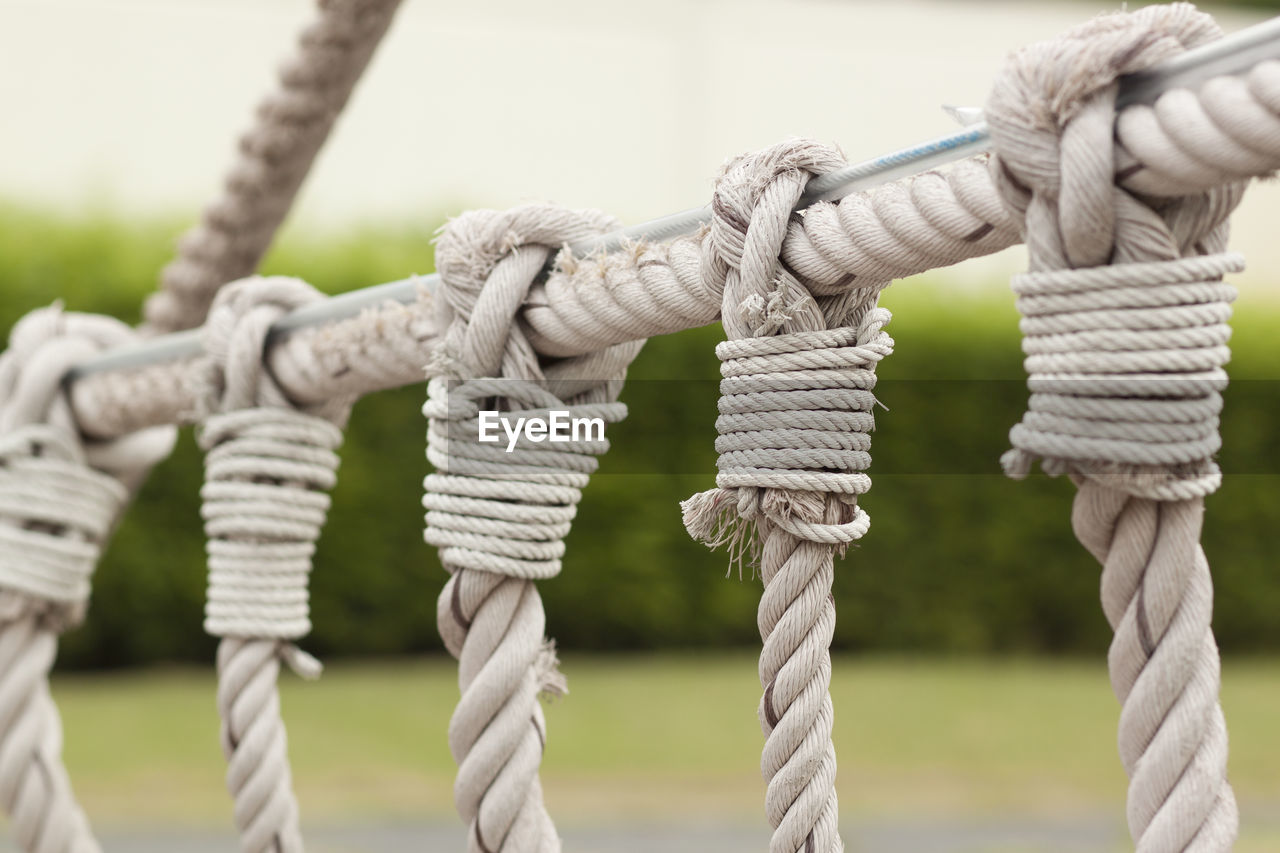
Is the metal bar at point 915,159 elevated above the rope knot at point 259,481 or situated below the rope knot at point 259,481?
above

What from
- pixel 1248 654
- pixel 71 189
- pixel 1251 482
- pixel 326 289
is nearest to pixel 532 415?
pixel 326 289

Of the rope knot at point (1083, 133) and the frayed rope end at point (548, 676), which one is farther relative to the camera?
the frayed rope end at point (548, 676)

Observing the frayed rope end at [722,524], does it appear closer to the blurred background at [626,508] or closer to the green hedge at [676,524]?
the blurred background at [626,508]

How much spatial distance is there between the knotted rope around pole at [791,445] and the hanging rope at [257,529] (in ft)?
1.15

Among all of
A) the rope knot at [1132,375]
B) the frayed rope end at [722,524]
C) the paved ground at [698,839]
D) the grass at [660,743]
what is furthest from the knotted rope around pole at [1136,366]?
the grass at [660,743]

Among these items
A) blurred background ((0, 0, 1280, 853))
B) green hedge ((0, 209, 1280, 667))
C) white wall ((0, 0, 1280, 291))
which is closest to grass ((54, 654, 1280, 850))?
blurred background ((0, 0, 1280, 853))

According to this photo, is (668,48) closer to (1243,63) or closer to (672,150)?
(672,150)

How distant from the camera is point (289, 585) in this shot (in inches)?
29.5

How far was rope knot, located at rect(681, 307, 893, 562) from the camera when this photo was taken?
46 cm

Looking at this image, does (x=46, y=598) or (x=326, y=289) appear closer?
(x=46, y=598)

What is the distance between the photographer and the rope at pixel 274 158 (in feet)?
2.80

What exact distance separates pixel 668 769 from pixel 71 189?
10.9 ft

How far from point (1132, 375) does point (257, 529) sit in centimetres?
53

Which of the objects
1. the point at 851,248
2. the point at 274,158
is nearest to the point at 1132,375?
the point at 851,248
